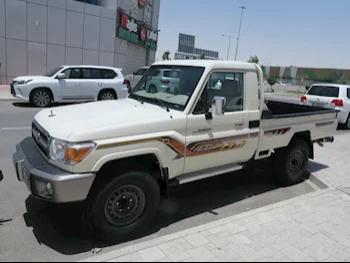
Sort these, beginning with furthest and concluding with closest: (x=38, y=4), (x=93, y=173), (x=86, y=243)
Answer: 1. (x=38, y=4)
2. (x=86, y=243)
3. (x=93, y=173)

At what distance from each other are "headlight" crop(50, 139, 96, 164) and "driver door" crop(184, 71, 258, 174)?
4.14 feet

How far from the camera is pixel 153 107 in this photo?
162 inches

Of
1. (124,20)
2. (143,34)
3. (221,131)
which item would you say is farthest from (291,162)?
(143,34)

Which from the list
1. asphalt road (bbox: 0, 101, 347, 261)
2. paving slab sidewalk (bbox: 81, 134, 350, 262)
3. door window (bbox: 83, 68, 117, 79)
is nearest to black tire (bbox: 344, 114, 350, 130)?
asphalt road (bbox: 0, 101, 347, 261)

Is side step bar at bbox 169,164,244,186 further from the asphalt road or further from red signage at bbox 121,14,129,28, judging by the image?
red signage at bbox 121,14,129,28

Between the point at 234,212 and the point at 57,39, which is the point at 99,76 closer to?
the point at 57,39

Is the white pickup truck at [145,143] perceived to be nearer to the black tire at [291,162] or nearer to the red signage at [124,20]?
the black tire at [291,162]

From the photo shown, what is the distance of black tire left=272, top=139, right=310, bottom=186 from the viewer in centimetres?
532

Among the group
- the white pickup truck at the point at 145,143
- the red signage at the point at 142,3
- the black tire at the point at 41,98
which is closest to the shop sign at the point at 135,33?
the red signage at the point at 142,3

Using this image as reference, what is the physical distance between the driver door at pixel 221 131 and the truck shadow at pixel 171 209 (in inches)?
28.4

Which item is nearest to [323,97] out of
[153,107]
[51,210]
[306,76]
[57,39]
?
[153,107]

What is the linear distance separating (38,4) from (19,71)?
448 cm

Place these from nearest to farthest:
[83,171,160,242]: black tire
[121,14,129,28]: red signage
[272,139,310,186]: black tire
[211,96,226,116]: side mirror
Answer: [83,171,160,242]: black tire, [211,96,226,116]: side mirror, [272,139,310,186]: black tire, [121,14,129,28]: red signage

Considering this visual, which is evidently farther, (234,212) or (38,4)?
(38,4)
